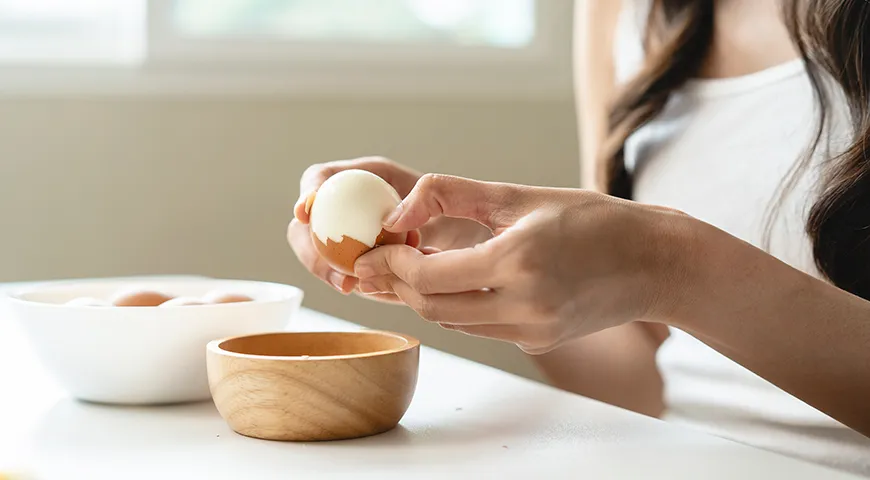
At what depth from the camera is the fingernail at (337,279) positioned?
90 cm

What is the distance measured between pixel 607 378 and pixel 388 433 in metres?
0.54

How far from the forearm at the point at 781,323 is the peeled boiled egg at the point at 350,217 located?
0.82 ft

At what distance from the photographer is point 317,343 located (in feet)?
2.76

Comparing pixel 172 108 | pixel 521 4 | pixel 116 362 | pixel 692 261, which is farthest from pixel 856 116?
pixel 521 4

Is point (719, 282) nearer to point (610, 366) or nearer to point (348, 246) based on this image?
point (348, 246)

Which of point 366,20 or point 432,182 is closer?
point 432,182

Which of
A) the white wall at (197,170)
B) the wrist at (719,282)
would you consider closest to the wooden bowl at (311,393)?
the wrist at (719,282)

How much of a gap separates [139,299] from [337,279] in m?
0.18

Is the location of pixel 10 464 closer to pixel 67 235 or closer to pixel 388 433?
pixel 388 433

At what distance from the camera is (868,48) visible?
3.47ft

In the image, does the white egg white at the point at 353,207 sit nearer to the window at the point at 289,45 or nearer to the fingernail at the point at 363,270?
the fingernail at the point at 363,270

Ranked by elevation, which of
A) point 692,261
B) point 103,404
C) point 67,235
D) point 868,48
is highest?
point 868,48

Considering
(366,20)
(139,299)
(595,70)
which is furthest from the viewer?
(366,20)

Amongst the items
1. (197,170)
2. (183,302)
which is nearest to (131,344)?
(183,302)
